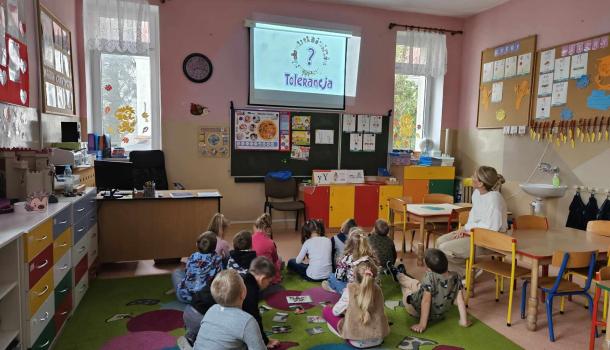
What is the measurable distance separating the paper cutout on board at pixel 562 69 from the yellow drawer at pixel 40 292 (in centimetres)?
563

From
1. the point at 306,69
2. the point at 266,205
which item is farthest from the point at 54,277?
the point at 306,69

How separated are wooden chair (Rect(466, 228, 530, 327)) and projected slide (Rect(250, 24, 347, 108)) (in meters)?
3.57

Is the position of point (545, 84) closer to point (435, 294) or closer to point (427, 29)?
point (427, 29)

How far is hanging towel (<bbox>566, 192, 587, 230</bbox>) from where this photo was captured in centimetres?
470

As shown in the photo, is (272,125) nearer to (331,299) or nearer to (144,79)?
(144,79)

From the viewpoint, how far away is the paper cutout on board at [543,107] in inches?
208

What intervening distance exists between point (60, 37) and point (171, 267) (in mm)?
2726

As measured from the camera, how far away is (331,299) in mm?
3484

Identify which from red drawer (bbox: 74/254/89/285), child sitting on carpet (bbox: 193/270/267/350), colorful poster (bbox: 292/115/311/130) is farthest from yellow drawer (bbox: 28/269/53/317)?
colorful poster (bbox: 292/115/311/130)

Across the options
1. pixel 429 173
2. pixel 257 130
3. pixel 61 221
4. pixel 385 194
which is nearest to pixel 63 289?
pixel 61 221

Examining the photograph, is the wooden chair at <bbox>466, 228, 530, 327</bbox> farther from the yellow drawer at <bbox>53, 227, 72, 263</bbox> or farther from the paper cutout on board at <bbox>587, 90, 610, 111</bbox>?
the yellow drawer at <bbox>53, 227, 72, 263</bbox>

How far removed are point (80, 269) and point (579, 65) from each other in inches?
220

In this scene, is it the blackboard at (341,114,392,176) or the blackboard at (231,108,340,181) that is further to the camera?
the blackboard at (341,114,392,176)

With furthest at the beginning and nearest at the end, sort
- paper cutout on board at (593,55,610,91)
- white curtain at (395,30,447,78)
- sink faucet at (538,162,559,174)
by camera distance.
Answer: white curtain at (395,30,447,78) < sink faucet at (538,162,559,174) < paper cutout on board at (593,55,610,91)
